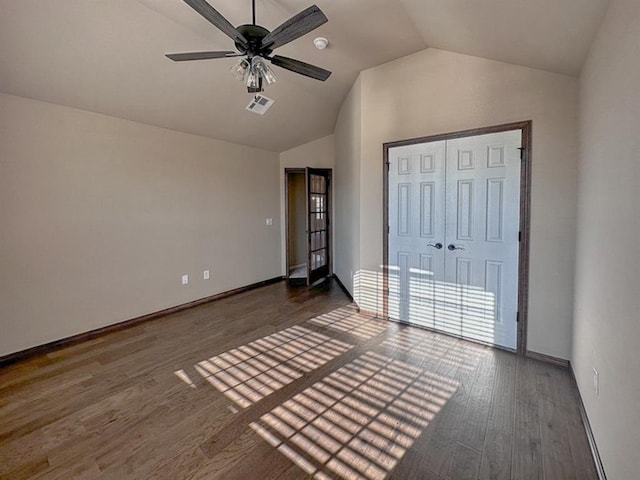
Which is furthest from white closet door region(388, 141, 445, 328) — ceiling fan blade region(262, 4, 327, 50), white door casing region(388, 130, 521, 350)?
ceiling fan blade region(262, 4, 327, 50)

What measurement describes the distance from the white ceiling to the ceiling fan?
0.58 meters

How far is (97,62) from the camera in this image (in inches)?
105

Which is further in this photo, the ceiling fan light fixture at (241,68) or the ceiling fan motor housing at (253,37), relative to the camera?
the ceiling fan light fixture at (241,68)

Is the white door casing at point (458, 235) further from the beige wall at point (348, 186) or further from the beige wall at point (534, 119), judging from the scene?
the beige wall at point (348, 186)

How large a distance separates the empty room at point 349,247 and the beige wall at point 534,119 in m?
0.02

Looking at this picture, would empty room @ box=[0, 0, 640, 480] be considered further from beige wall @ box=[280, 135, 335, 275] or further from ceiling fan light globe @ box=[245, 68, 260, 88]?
beige wall @ box=[280, 135, 335, 275]

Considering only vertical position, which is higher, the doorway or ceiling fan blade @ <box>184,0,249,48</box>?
ceiling fan blade @ <box>184,0,249,48</box>

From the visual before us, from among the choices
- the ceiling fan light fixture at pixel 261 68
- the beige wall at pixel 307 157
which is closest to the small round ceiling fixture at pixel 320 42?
the ceiling fan light fixture at pixel 261 68

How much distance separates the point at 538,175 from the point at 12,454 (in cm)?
420

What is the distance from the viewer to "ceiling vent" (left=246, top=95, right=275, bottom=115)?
3.73 metres

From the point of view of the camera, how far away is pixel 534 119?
2.59 meters

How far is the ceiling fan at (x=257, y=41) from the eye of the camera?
170cm

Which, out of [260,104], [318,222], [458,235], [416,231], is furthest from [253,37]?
[318,222]

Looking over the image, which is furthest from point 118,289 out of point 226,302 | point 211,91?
point 211,91
